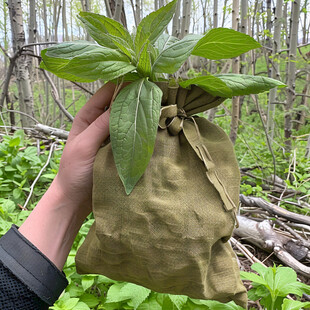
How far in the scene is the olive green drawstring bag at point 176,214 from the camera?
2.10 ft

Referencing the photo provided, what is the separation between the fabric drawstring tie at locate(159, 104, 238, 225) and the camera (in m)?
0.67

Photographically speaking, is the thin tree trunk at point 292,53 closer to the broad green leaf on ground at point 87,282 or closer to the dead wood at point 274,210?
the dead wood at point 274,210

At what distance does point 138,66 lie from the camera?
0.69 metres

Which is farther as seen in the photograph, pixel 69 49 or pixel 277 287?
pixel 277 287

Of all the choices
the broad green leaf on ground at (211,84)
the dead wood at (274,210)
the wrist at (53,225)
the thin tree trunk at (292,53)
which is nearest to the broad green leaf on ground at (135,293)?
the wrist at (53,225)

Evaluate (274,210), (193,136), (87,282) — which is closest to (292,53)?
(274,210)

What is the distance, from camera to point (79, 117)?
0.86 m

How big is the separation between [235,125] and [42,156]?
1383 millimetres

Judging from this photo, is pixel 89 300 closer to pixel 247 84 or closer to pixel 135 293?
pixel 135 293

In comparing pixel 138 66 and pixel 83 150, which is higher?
pixel 138 66

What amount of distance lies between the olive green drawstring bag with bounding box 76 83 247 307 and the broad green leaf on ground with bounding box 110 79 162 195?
4cm

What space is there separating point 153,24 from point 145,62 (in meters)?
0.08

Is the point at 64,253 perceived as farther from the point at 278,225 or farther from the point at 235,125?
the point at 235,125

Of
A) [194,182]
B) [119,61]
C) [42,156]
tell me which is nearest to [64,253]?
[194,182]
